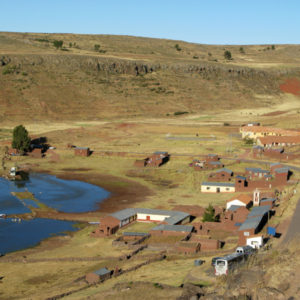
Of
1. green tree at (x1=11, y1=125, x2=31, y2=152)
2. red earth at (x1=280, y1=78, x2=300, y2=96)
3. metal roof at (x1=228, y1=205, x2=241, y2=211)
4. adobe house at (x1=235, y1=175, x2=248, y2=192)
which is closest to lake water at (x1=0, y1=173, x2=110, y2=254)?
green tree at (x1=11, y1=125, x2=31, y2=152)

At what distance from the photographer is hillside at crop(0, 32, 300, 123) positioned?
152000mm

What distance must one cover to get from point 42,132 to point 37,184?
4207cm

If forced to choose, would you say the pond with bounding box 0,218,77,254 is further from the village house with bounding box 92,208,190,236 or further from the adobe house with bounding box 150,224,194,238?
the adobe house with bounding box 150,224,194,238

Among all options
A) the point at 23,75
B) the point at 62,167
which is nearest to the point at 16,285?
the point at 62,167

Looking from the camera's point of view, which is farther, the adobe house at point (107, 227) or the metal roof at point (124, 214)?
the metal roof at point (124, 214)

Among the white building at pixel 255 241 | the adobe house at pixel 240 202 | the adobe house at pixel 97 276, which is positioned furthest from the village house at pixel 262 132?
the adobe house at pixel 97 276

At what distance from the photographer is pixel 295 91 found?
641 ft

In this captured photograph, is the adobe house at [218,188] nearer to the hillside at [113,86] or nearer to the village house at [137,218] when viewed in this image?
the village house at [137,218]

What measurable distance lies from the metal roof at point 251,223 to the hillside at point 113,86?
94.6 meters

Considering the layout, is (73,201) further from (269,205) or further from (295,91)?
(295,91)

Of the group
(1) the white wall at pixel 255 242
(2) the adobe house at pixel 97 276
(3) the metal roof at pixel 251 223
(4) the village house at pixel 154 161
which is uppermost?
(4) the village house at pixel 154 161

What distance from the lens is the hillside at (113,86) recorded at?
15200 centimetres

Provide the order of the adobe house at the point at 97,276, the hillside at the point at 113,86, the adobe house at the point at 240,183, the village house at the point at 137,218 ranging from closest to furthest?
the adobe house at the point at 97,276 → the village house at the point at 137,218 → the adobe house at the point at 240,183 → the hillside at the point at 113,86

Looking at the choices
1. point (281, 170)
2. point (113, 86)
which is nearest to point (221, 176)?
point (281, 170)
